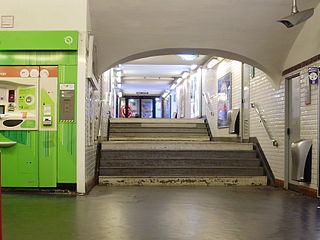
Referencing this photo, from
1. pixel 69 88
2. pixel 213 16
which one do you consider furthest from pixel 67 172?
pixel 213 16

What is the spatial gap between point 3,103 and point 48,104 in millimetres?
716

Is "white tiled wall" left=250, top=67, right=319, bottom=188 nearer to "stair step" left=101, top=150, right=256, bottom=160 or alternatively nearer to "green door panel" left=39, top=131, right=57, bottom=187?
"stair step" left=101, top=150, right=256, bottom=160

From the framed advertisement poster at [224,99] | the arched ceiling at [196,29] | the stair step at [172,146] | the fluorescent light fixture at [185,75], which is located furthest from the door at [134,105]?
the arched ceiling at [196,29]

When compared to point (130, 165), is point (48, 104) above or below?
above

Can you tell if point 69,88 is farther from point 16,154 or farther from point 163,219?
point 163,219

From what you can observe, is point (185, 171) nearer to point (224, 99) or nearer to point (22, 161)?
point (22, 161)

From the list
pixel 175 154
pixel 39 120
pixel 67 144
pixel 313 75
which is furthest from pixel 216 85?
pixel 39 120

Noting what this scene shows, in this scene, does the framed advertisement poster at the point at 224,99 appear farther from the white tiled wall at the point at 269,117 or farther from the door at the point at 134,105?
the door at the point at 134,105

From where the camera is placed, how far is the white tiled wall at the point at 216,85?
10.6 metres

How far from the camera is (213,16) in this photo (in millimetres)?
7008

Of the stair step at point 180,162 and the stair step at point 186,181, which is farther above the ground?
the stair step at point 180,162

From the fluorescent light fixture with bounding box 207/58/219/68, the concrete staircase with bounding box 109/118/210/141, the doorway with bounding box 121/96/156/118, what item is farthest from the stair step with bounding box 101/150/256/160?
the doorway with bounding box 121/96/156/118

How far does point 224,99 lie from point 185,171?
3.92m

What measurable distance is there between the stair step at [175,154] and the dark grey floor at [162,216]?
194cm
